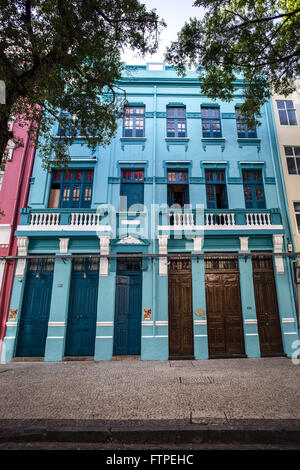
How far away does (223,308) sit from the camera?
32.1ft

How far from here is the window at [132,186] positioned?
1105 centimetres

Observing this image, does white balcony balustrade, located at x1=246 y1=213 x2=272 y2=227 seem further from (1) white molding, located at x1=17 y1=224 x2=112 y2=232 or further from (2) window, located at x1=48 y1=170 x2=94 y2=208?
(2) window, located at x1=48 y1=170 x2=94 y2=208

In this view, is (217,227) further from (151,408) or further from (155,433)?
(155,433)

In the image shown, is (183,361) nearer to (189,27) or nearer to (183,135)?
(183,135)

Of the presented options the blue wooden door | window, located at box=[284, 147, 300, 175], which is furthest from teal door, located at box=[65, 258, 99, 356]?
window, located at box=[284, 147, 300, 175]

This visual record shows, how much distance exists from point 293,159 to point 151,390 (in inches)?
443

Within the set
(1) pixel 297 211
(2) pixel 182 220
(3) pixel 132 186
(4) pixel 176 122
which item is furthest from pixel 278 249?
(4) pixel 176 122

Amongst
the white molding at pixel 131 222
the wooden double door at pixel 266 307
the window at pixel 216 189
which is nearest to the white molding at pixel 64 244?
the white molding at pixel 131 222

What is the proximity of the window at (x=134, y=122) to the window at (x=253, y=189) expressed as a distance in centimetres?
533

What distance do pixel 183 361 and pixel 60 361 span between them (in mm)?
4471

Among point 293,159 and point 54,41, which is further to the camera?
point 293,159

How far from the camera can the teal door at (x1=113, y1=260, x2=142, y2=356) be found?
31.1 ft

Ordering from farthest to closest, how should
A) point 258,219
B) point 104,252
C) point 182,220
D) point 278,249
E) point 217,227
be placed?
point 258,219
point 182,220
point 217,227
point 278,249
point 104,252

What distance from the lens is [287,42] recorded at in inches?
310
